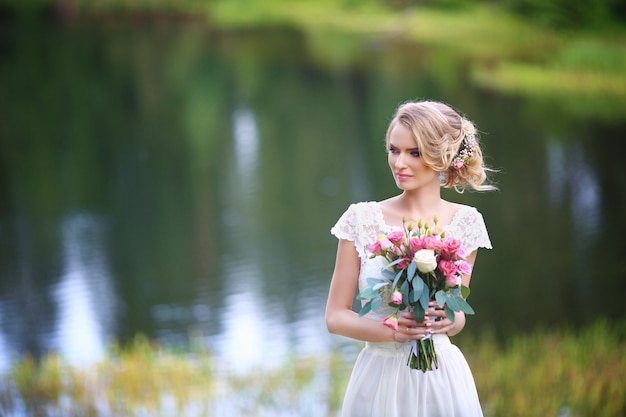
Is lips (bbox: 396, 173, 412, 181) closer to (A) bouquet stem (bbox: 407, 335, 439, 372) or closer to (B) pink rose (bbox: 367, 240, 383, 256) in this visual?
(B) pink rose (bbox: 367, 240, 383, 256)

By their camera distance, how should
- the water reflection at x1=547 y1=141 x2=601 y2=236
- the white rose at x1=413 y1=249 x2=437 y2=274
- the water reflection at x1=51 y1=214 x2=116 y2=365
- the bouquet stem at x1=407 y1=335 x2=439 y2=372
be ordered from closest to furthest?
1. the white rose at x1=413 y1=249 x2=437 y2=274
2. the bouquet stem at x1=407 y1=335 x2=439 y2=372
3. the water reflection at x1=51 y1=214 x2=116 y2=365
4. the water reflection at x1=547 y1=141 x2=601 y2=236

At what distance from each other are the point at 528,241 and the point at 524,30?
11.5ft

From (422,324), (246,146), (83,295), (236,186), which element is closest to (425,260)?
(422,324)

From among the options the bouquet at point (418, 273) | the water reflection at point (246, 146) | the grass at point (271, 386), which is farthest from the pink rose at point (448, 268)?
the water reflection at point (246, 146)

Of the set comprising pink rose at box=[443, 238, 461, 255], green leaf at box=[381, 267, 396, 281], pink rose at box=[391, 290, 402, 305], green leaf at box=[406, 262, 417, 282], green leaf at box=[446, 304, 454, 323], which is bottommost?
green leaf at box=[446, 304, 454, 323]

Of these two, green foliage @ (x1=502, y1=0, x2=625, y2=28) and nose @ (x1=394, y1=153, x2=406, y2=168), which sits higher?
green foliage @ (x1=502, y1=0, x2=625, y2=28)

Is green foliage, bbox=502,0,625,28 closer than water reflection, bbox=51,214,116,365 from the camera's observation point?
No

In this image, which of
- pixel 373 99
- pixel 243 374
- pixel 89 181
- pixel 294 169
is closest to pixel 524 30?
pixel 373 99

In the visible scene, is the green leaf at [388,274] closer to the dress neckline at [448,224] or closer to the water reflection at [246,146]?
the dress neckline at [448,224]

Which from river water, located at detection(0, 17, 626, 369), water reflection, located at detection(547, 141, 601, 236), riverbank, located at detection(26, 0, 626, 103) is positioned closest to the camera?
river water, located at detection(0, 17, 626, 369)

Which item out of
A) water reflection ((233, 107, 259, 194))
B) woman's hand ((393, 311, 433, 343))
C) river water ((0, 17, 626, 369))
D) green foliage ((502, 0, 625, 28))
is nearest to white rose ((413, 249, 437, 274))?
woman's hand ((393, 311, 433, 343))

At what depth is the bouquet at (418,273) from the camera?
172 cm

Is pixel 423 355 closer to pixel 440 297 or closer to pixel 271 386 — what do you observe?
pixel 440 297

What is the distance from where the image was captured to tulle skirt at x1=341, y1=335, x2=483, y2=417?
6.08 feet
